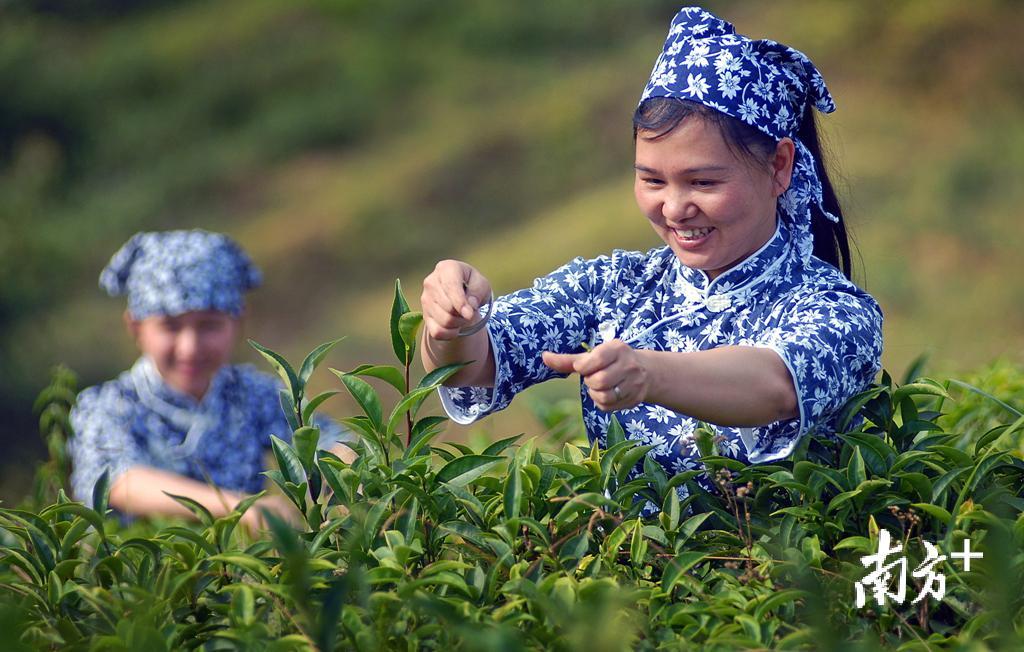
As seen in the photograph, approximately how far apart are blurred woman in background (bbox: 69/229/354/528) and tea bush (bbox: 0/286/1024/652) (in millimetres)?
1831

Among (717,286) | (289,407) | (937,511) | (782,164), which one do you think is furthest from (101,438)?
(937,511)

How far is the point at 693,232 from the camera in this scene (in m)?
1.99

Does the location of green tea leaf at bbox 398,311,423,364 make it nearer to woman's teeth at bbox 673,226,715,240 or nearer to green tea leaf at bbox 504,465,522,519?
green tea leaf at bbox 504,465,522,519

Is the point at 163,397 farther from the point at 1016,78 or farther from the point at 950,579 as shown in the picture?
the point at 1016,78

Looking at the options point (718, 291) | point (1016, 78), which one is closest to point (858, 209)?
point (1016, 78)

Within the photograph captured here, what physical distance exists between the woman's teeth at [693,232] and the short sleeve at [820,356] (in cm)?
17

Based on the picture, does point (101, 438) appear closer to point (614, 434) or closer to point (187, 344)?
point (187, 344)

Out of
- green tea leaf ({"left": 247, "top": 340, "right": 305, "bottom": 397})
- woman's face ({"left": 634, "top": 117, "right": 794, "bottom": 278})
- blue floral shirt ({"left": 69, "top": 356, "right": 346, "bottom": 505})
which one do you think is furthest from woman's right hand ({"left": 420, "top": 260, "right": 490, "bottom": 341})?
blue floral shirt ({"left": 69, "top": 356, "right": 346, "bottom": 505})

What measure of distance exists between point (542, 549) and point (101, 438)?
2.33m

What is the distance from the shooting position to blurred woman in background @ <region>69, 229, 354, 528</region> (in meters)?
3.63

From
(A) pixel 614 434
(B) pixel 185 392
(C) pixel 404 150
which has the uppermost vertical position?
(C) pixel 404 150

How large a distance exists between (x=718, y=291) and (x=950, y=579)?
0.64m

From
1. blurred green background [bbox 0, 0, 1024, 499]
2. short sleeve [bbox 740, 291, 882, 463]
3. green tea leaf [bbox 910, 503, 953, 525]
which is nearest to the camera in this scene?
green tea leaf [bbox 910, 503, 953, 525]

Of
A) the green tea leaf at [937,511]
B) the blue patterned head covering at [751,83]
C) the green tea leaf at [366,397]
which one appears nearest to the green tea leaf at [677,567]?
the green tea leaf at [937,511]
